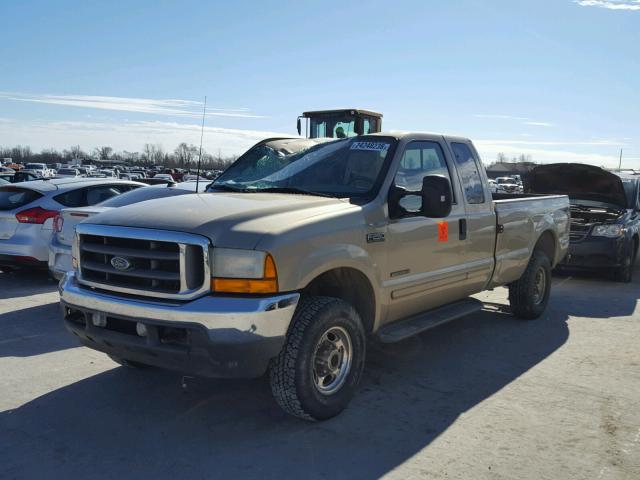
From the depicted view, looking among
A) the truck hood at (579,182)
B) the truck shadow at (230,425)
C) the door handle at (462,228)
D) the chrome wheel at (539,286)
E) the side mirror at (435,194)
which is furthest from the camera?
the truck hood at (579,182)

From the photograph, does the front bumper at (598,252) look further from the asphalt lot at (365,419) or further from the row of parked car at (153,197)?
the asphalt lot at (365,419)

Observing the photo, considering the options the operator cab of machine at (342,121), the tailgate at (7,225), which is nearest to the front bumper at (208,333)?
the tailgate at (7,225)

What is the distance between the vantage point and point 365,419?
13.5 ft

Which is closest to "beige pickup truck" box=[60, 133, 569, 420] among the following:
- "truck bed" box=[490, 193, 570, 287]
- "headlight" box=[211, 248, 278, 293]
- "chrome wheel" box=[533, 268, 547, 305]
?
"headlight" box=[211, 248, 278, 293]

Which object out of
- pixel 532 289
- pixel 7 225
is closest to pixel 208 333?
pixel 532 289

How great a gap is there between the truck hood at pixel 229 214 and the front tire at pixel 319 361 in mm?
593

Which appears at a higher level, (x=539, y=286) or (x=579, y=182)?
(x=579, y=182)

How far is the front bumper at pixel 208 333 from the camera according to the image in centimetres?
349

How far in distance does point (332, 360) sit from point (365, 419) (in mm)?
456

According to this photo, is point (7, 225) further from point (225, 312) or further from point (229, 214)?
point (225, 312)

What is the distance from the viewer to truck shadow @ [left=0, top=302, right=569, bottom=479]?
3.44 meters

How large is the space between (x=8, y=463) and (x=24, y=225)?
19.8 feet

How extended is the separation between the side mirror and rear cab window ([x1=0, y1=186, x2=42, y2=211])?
6.70 metres

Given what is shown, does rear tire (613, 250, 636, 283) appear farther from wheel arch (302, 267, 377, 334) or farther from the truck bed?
wheel arch (302, 267, 377, 334)
